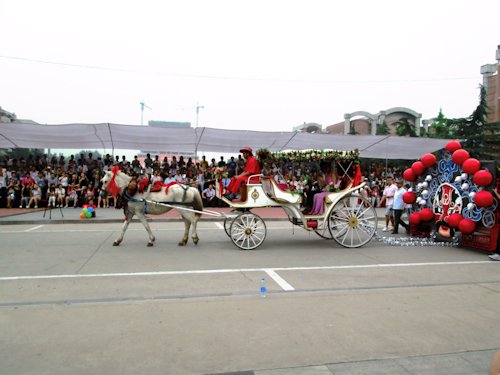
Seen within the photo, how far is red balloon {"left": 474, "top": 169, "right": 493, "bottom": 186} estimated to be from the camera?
873cm

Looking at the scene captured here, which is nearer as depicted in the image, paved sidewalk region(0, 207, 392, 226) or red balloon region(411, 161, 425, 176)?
red balloon region(411, 161, 425, 176)

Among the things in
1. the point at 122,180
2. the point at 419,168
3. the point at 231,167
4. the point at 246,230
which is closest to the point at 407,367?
the point at 246,230

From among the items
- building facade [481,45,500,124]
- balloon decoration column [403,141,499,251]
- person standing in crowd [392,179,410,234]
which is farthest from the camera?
building facade [481,45,500,124]

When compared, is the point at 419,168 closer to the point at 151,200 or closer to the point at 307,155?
the point at 307,155

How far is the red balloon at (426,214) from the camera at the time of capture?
1048cm

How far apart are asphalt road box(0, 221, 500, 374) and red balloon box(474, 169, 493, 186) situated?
1627 millimetres

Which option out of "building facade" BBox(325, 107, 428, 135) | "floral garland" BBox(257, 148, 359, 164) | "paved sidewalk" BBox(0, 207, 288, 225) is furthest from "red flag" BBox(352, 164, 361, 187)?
"building facade" BBox(325, 107, 428, 135)

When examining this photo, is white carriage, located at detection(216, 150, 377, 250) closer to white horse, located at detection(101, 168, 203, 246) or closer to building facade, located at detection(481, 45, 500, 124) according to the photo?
white horse, located at detection(101, 168, 203, 246)

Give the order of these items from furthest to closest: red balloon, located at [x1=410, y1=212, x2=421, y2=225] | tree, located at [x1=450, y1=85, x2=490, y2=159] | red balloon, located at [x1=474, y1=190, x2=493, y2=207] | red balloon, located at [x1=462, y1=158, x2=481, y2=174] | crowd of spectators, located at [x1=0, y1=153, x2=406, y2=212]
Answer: tree, located at [x1=450, y1=85, x2=490, y2=159] → crowd of spectators, located at [x1=0, y1=153, x2=406, y2=212] → red balloon, located at [x1=410, y1=212, x2=421, y2=225] → red balloon, located at [x1=462, y1=158, x2=481, y2=174] → red balloon, located at [x1=474, y1=190, x2=493, y2=207]

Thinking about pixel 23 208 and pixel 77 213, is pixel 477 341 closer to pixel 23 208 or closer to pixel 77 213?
pixel 77 213

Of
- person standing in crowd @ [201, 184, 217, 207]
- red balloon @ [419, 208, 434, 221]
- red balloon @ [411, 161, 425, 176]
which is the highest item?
red balloon @ [411, 161, 425, 176]

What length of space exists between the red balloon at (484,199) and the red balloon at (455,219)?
0.66 m

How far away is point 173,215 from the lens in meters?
16.3

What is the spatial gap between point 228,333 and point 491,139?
2947 cm
